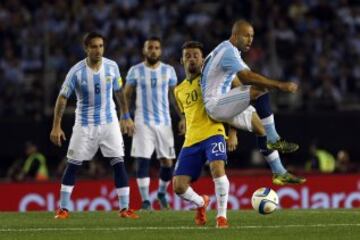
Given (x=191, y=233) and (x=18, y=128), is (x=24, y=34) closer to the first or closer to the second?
(x=18, y=128)

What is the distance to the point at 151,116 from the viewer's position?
19.2 metres

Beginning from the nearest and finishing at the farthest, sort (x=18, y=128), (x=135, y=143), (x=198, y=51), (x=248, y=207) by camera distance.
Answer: (x=198, y=51) → (x=135, y=143) → (x=248, y=207) → (x=18, y=128)

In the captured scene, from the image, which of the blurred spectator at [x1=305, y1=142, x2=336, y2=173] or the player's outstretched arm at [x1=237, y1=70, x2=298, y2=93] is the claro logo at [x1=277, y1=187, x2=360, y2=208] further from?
the player's outstretched arm at [x1=237, y1=70, x2=298, y2=93]

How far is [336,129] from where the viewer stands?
26484mm

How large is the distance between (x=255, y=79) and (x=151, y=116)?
563 cm

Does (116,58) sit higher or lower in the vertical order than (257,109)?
higher

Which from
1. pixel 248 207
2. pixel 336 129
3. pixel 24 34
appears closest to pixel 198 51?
pixel 248 207

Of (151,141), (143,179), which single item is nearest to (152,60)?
(151,141)

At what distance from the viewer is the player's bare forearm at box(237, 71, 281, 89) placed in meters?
13.7

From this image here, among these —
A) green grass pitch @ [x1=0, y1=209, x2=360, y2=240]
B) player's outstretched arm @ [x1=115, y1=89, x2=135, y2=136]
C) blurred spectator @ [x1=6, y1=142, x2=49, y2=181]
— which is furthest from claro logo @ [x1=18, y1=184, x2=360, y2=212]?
player's outstretched arm @ [x1=115, y1=89, x2=135, y2=136]

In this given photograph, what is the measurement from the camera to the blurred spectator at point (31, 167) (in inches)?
1008

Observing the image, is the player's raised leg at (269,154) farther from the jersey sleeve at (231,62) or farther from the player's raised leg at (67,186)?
the player's raised leg at (67,186)

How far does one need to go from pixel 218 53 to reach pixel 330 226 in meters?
2.45

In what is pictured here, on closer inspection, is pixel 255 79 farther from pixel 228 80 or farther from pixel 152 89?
pixel 152 89
